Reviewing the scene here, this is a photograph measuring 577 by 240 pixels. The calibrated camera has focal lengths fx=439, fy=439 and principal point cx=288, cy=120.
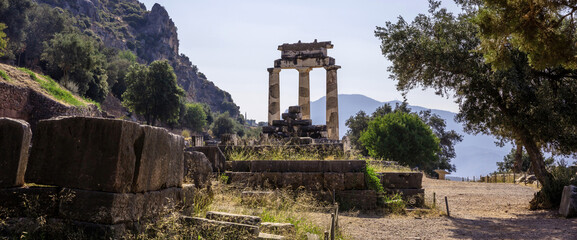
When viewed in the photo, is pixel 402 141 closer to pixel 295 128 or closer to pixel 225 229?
pixel 295 128

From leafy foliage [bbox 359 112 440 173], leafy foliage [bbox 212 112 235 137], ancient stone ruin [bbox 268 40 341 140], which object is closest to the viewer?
ancient stone ruin [bbox 268 40 341 140]

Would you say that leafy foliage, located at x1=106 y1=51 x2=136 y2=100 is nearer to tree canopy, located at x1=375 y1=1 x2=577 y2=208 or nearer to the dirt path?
tree canopy, located at x1=375 y1=1 x2=577 y2=208

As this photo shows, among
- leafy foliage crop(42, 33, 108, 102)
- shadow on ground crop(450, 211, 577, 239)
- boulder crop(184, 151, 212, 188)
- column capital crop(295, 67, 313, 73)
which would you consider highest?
leafy foliage crop(42, 33, 108, 102)

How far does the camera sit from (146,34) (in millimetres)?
131000

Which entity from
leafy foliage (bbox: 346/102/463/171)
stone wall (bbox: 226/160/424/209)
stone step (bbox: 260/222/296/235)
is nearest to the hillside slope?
stone wall (bbox: 226/160/424/209)

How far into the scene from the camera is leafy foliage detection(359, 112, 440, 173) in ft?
122

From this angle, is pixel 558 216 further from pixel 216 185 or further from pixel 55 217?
pixel 55 217

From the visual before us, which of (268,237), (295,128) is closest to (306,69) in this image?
(295,128)

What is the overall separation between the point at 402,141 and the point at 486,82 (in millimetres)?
25197

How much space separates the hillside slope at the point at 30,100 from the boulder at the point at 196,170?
65.9 feet

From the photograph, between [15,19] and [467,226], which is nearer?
[467,226]

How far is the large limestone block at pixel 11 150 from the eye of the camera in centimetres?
472

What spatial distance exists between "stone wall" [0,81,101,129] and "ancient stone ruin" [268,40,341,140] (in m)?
11.8

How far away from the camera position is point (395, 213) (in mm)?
11055
